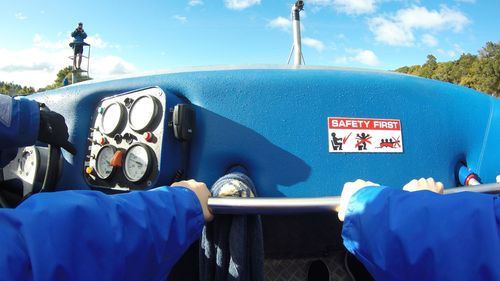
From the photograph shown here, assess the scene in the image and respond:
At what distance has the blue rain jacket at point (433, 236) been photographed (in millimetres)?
549

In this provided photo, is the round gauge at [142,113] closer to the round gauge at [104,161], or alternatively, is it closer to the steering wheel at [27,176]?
the round gauge at [104,161]

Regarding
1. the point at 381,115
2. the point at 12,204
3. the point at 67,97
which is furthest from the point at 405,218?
the point at 12,204

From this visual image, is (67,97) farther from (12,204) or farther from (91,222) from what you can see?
(91,222)

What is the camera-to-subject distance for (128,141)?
1312mm

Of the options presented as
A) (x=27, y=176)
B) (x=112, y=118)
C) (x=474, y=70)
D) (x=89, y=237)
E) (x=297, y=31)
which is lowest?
(x=89, y=237)

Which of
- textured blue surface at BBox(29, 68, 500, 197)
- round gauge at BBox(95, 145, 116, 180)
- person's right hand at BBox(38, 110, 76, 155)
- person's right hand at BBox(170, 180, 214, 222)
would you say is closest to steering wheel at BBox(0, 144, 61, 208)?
person's right hand at BBox(38, 110, 76, 155)

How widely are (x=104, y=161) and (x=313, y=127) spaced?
859mm

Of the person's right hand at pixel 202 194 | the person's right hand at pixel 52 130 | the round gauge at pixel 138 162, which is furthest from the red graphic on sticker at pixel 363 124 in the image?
the person's right hand at pixel 52 130

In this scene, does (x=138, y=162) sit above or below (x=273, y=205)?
above

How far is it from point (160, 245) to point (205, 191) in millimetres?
297

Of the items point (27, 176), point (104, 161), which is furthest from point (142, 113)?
point (27, 176)

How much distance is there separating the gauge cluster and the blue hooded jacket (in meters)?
0.47

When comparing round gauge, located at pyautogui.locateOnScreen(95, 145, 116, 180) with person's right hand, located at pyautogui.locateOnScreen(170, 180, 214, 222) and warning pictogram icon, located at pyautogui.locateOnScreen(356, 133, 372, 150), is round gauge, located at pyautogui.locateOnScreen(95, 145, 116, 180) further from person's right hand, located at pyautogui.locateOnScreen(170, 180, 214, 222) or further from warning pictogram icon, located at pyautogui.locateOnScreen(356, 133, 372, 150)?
warning pictogram icon, located at pyautogui.locateOnScreen(356, 133, 372, 150)

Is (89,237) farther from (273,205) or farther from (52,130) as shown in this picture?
(52,130)
